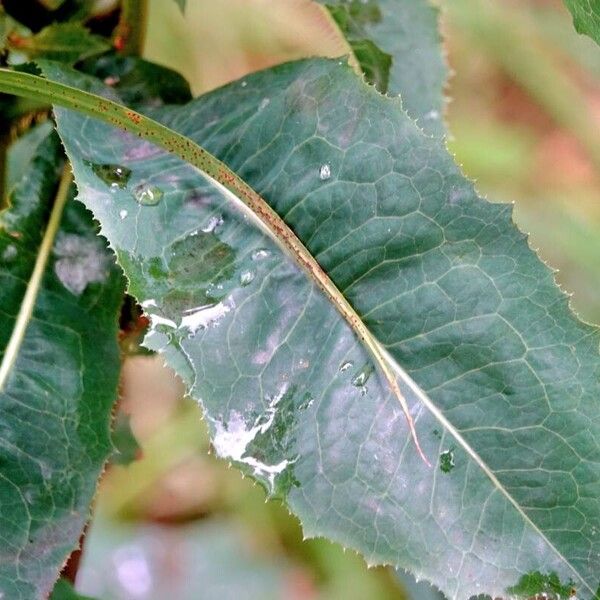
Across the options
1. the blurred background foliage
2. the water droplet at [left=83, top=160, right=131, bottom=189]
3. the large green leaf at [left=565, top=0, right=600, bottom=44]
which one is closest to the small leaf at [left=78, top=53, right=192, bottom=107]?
the water droplet at [left=83, top=160, right=131, bottom=189]

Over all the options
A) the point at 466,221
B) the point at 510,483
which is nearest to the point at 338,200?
the point at 466,221

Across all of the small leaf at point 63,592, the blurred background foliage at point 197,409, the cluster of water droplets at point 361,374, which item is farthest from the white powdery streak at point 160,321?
the blurred background foliage at point 197,409

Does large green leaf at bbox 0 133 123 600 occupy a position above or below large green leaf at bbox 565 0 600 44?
below

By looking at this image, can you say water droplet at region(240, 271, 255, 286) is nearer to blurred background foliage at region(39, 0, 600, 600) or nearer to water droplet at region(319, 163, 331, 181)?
water droplet at region(319, 163, 331, 181)

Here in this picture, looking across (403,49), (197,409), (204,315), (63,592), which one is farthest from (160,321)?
(197,409)

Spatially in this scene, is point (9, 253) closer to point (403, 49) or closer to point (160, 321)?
point (160, 321)

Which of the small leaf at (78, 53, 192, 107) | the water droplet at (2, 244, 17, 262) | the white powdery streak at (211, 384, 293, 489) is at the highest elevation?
the small leaf at (78, 53, 192, 107)
